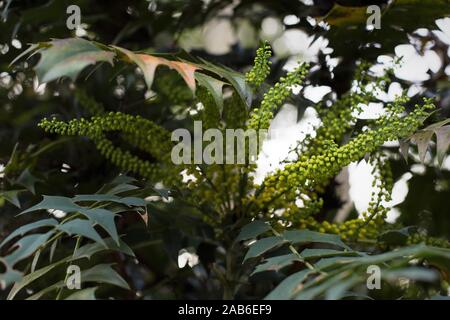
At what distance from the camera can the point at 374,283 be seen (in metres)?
0.86

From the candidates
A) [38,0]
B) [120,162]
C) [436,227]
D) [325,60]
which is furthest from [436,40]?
[38,0]

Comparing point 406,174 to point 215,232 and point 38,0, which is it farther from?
point 38,0

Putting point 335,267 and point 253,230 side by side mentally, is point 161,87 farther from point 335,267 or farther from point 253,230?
point 335,267

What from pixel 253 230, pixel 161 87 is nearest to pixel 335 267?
pixel 253 230

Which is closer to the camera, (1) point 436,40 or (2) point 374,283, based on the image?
(2) point 374,283

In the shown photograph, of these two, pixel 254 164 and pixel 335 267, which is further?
pixel 254 164

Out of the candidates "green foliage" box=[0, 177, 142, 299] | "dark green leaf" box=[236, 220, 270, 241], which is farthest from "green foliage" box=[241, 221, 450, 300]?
"green foliage" box=[0, 177, 142, 299]

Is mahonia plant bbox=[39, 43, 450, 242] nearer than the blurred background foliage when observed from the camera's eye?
Yes

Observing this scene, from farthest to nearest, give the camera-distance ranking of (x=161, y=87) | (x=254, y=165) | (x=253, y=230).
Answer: (x=161, y=87) → (x=254, y=165) → (x=253, y=230)

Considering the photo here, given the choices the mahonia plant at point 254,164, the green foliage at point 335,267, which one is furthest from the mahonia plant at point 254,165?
the green foliage at point 335,267

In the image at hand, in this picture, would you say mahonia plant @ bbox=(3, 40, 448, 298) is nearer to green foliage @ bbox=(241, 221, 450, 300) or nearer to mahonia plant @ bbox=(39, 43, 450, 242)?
mahonia plant @ bbox=(39, 43, 450, 242)

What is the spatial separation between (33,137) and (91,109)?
1.02 ft

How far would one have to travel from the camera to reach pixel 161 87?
137 cm

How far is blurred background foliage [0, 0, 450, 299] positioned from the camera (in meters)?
1.21
